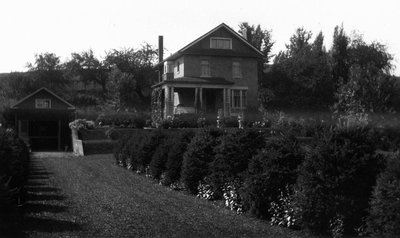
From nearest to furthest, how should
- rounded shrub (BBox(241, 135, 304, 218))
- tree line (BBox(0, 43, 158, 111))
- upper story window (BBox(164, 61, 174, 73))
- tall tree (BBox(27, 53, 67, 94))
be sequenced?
rounded shrub (BBox(241, 135, 304, 218)), upper story window (BBox(164, 61, 174, 73)), tree line (BBox(0, 43, 158, 111)), tall tree (BBox(27, 53, 67, 94))

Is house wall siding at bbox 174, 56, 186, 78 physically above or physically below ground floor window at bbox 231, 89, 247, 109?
above

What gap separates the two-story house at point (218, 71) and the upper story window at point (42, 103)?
34.0ft

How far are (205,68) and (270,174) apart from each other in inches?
1578

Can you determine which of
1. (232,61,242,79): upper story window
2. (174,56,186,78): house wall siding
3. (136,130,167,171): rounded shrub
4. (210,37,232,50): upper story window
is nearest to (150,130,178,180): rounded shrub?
(136,130,167,171): rounded shrub

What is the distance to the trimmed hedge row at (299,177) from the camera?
7652 millimetres

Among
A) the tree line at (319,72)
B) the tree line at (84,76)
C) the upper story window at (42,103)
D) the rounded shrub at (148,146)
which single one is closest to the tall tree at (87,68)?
the tree line at (84,76)

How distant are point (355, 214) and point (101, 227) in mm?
3983

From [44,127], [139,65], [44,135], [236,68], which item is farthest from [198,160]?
[139,65]

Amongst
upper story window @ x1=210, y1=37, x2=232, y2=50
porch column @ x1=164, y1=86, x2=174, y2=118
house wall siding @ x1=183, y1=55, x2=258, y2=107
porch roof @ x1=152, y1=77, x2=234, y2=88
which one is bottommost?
porch column @ x1=164, y1=86, x2=174, y2=118

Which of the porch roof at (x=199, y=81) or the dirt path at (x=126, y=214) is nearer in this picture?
the dirt path at (x=126, y=214)

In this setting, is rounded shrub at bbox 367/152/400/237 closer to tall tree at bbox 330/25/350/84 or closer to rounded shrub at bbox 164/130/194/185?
rounded shrub at bbox 164/130/194/185

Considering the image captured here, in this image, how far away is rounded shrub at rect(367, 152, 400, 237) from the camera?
20.7 feet

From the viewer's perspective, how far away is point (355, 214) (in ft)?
25.1

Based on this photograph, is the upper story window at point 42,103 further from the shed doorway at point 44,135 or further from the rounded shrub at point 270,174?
the rounded shrub at point 270,174
